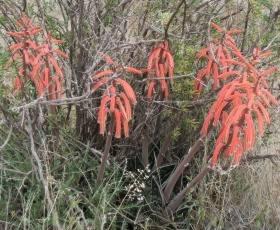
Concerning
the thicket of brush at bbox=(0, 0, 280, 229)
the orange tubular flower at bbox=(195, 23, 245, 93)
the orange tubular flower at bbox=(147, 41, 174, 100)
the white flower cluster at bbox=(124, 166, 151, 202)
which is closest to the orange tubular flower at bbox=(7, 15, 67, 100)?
the thicket of brush at bbox=(0, 0, 280, 229)

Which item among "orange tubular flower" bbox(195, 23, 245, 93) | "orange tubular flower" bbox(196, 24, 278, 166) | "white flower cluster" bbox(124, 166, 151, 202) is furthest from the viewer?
"white flower cluster" bbox(124, 166, 151, 202)

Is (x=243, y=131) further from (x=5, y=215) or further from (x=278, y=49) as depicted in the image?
(x=5, y=215)

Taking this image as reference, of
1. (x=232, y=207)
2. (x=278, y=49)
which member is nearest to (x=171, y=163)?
(x=232, y=207)

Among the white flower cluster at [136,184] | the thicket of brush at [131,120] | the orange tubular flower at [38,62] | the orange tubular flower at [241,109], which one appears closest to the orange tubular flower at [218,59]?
the thicket of brush at [131,120]

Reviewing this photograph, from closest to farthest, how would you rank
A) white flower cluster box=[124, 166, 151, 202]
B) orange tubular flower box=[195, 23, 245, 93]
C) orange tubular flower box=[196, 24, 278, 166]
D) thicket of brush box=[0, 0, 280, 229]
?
orange tubular flower box=[196, 24, 278, 166], orange tubular flower box=[195, 23, 245, 93], thicket of brush box=[0, 0, 280, 229], white flower cluster box=[124, 166, 151, 202]

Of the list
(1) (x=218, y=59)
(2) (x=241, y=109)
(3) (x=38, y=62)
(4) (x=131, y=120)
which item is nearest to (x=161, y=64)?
(1) (x=218, y=59)

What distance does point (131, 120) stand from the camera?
3.09 m

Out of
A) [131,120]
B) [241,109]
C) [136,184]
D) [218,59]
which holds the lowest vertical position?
[136,184]

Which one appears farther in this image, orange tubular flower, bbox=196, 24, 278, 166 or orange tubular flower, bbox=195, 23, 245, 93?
orange tubular flower, bbox=195, 23, 245, 93

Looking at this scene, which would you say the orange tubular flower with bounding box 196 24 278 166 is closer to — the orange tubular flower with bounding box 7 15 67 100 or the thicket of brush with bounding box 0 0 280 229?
the thicket of brush with bounding box 0 0 280 229

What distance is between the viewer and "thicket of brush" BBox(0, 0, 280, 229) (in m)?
2.70

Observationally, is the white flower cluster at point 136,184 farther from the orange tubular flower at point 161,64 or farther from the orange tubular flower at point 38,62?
the orange tubular flower at point 38,62

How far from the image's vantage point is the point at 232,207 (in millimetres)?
3250

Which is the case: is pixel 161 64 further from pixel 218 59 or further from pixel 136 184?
pixel 136 184
